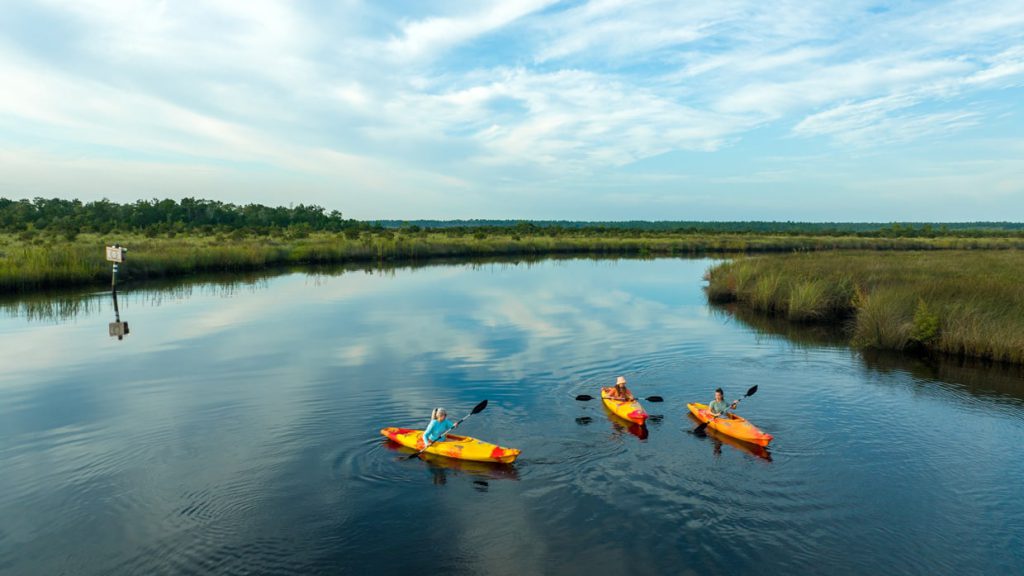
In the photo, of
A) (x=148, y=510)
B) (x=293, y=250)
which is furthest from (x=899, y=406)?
(x=293, y=250)

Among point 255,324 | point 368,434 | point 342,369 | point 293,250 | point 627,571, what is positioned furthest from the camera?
point 293,250

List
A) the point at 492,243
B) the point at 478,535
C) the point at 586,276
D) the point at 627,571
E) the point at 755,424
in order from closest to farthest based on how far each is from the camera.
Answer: the point at 627,571 < the point at 478,535 < the point at 755,424 < the point at 586,276 < the point at 492,243

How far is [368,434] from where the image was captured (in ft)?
39.9

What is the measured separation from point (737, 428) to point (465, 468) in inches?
203

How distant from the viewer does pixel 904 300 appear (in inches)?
810

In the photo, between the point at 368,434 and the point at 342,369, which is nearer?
the point at 368,434

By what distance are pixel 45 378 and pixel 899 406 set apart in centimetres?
2045

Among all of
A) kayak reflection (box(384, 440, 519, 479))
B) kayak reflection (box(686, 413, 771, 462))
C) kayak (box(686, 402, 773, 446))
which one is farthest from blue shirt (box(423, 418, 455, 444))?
kayak (box(686, 402, 773, 446))

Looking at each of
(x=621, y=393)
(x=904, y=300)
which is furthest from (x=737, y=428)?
(x=904, y=300)

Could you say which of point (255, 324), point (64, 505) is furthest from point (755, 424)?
point (255, 324)

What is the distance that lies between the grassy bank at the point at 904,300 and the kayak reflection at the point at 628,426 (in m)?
11.3

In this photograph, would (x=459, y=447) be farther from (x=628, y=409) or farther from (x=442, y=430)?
(x=628, y=409)

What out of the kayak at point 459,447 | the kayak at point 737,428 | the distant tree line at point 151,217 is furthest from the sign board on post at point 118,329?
the distant tree line at point 151,217

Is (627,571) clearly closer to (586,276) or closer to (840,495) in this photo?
(840,495)
